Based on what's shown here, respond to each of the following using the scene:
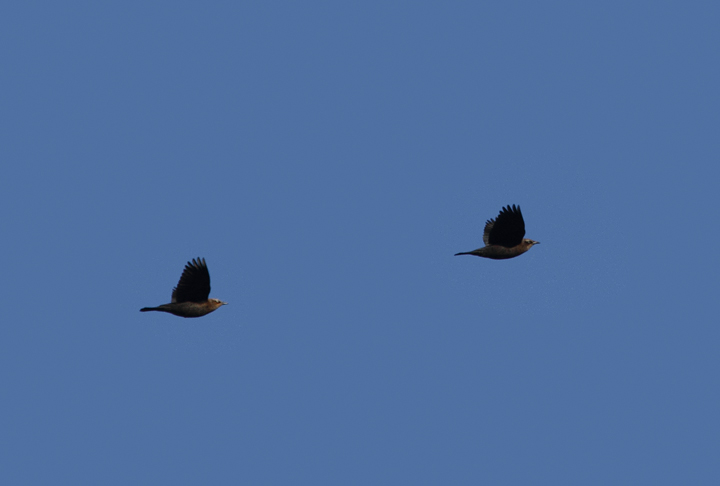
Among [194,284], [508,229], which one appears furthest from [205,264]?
[508,229]

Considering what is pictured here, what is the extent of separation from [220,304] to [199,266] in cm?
227

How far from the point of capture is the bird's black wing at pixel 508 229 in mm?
33594

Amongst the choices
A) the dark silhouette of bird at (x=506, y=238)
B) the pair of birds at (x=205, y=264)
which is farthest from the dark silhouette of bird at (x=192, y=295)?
the dark silhouette of bird at (x=506, y=238)

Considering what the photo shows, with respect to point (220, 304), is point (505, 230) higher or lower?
higher

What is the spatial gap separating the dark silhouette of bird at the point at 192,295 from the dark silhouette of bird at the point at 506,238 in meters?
8.81

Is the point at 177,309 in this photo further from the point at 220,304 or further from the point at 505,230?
the point at 505,230

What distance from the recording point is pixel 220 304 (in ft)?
109

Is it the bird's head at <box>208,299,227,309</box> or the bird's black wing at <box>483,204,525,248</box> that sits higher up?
the bird's black wing at <box>483,204,525,248</box>

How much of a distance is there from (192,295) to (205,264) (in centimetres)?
136

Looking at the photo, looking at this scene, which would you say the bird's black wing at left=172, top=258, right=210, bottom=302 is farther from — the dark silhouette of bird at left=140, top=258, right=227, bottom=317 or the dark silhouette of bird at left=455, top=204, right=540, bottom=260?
the dark silhouette of bird at left=455, top=204, right=540, bottom=260

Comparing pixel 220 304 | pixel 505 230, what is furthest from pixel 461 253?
pixel 220 304

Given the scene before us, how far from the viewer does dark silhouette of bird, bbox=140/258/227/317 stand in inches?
1234

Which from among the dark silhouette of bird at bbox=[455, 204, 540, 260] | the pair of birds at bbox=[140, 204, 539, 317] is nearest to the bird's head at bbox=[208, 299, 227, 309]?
the pair of birds at bbox=[140, 204, 539, 317]

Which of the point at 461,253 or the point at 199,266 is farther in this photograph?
the point at 461,253
